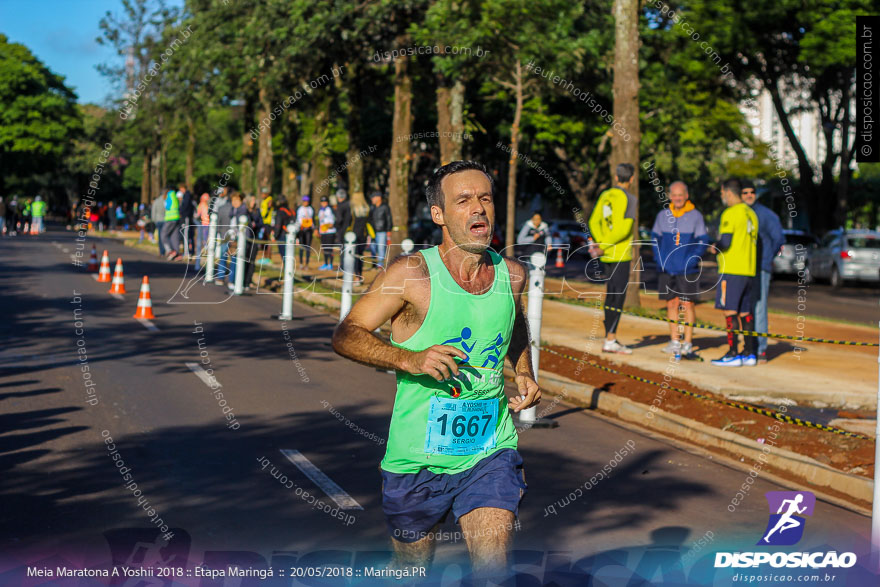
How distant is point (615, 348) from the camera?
1300cm

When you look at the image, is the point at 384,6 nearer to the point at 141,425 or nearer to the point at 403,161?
the point at 403,161

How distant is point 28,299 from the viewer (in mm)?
17750

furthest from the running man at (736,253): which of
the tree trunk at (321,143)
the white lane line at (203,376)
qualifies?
the tree trunk at (321,143)

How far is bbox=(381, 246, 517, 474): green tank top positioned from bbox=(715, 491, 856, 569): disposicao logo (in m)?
2.37

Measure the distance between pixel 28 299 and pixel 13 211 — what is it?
3761cm

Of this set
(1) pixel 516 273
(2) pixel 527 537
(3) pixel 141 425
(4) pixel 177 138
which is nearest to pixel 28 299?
(3) pixel 141 425

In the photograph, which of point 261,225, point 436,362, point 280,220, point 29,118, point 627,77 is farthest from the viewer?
point 29,118

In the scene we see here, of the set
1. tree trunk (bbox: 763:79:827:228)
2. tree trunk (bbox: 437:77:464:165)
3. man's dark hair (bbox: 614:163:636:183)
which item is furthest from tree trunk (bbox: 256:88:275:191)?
man's dark hair (bbox: 614:163:636:183)

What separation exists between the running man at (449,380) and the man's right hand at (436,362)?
188mm

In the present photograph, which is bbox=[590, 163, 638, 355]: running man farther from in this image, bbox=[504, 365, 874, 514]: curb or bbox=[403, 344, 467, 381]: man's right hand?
bbox=[403, 344, 467, 381]: man's right hand

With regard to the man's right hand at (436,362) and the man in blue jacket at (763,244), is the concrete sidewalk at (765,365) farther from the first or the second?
the man's right hand at (436,362)

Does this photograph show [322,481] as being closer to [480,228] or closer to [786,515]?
[786,515]

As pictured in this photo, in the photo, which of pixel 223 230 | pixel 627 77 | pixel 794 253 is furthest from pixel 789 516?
pixel 794 253

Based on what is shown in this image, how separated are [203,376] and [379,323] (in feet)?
24.3
